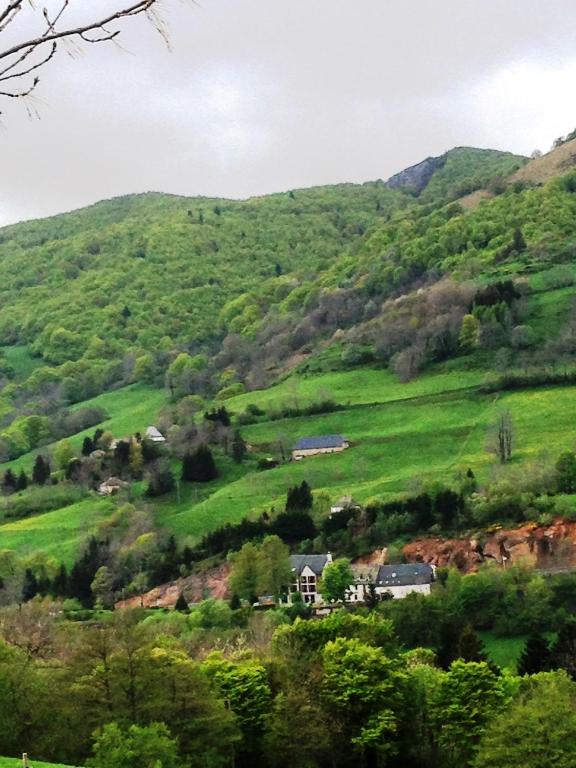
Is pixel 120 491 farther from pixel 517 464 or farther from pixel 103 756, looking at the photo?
pixel 103 756

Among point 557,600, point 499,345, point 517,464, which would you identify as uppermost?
point 499,345

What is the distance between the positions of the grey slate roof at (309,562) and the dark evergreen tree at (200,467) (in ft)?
96.3

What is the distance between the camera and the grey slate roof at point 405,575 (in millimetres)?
77500

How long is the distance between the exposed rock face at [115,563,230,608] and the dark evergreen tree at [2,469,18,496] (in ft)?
139

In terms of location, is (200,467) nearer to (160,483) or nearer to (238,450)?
(160,483)

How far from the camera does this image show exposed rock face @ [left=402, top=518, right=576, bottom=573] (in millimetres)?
76375

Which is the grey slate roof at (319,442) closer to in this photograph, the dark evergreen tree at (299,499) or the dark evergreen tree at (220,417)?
the dark evergreen tree at (220,417)

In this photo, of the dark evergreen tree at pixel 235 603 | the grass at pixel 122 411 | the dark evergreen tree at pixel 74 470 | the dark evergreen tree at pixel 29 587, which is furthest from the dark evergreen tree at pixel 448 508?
the grass at pixel 122 411

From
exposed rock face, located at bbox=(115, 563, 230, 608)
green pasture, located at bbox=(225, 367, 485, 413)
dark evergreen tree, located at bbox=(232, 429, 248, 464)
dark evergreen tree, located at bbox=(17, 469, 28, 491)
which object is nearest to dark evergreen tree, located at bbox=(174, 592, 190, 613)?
exposed rock face, located at bbox=(115, 563, 230, 608)

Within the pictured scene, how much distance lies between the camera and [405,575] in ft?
257

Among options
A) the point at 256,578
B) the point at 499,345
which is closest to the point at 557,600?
the point at 256,578

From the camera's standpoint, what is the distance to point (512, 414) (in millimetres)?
108188

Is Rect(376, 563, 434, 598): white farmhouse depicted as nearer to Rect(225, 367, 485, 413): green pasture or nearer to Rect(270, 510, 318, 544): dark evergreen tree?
Rect(270, 510, 318, 544): dark evergreen tree

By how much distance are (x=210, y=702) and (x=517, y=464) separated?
55.7 meters
